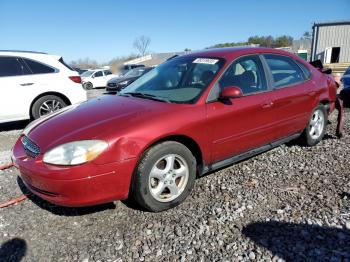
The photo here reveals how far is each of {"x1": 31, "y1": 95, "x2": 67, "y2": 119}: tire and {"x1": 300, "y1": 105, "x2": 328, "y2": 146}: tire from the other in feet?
17.3

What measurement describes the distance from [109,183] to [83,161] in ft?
1.00

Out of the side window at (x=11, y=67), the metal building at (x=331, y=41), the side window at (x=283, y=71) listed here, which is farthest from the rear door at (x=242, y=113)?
the metal building at (x=331, y=41)

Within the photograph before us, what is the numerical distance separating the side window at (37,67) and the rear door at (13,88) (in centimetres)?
12

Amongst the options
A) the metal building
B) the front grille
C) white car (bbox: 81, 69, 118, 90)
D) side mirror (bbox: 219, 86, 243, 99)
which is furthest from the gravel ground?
→ the metal building

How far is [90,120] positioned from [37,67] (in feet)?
15.2

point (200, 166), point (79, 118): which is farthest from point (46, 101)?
point (200, 166)

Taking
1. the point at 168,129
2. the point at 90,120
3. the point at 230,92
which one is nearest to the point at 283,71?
the point at 230,92

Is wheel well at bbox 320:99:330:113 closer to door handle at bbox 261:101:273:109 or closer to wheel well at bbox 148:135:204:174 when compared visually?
door handle at bbox 261:101:273:109

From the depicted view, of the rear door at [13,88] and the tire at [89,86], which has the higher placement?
the rear door at [13,88]

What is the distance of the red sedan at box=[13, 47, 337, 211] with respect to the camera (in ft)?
8.76

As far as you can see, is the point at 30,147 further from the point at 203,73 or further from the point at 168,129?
the point at 203,73

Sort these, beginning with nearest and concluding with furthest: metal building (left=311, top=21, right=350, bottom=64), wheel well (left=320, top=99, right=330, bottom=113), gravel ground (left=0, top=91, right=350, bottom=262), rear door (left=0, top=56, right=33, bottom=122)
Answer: gravel ground (left=0, top=91, right=350, bottom=262) → wheel well (left=320, top=99, right=330, bottom=113) → rear door (left=0, top=56, right=33, bottom=122) → metal building (left=311, top=21, right=350, bottom=64)

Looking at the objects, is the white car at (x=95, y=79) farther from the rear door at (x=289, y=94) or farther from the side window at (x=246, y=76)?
the side window at (x=246, y=76)

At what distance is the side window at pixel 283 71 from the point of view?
407 cm
